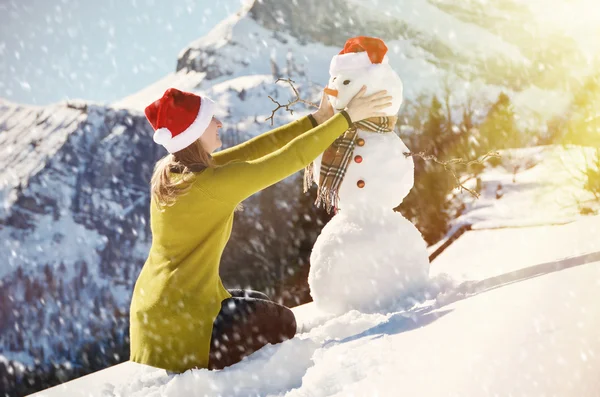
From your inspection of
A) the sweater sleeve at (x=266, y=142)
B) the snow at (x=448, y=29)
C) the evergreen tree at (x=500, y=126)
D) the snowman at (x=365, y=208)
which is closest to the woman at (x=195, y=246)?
the sweater sleeve at (x=266, y=142)

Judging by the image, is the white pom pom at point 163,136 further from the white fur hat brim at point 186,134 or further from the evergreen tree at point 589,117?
the evergreen tree at point 589,117

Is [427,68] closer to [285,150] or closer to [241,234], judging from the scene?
[241,234]

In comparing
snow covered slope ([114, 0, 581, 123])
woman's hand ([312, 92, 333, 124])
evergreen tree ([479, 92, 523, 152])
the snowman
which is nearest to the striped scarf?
the snowman

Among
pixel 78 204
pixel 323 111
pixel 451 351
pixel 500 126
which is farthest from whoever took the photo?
pixel 500 126

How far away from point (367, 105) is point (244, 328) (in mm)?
1142

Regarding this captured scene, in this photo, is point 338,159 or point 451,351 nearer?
point 451,351

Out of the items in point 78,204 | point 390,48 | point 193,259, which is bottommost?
point 390,48

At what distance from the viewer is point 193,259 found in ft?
5.88

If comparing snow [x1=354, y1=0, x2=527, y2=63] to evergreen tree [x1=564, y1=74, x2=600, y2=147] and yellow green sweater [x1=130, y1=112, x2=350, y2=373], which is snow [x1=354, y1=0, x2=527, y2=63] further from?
yellow green sweater [x1=130, y1=112, x2=350, y2=373]

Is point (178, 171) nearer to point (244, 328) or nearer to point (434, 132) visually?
point (244, 328)

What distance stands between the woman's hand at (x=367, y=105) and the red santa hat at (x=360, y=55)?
227 millimetres

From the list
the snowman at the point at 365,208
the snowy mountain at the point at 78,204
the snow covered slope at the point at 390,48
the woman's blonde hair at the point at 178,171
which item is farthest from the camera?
the snow covered slope at the point at 390,48

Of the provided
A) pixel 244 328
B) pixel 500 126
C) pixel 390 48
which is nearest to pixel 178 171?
pixel 244 328

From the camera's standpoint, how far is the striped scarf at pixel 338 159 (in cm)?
242
